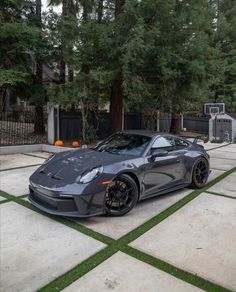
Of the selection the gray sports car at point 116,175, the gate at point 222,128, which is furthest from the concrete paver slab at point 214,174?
the gate at point 222,128

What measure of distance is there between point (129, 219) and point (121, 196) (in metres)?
0.33

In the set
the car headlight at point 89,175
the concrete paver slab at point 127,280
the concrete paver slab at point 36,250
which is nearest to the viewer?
the concrete paver slab at point 127,280

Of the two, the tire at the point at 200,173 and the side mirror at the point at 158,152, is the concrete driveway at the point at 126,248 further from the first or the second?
the side mirror at the point at 158,152

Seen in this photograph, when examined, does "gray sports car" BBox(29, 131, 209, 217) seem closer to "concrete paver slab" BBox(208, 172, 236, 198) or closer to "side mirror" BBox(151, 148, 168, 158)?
"side mirror" BBox(151, 148, 168, 158)

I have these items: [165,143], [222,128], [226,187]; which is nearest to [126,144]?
[165,143]

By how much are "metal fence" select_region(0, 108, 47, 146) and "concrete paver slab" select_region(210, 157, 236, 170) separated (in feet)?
19.4

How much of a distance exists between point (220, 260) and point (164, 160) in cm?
206

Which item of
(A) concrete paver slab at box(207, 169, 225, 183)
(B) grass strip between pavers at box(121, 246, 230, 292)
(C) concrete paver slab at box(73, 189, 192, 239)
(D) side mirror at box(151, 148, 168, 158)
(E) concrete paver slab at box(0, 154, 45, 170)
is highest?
(D) side mirror at box(151, 148, 168, 158)

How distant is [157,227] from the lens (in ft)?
12.3

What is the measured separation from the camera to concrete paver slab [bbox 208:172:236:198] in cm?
534

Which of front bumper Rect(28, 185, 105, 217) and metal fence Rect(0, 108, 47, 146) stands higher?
metal fence Rect(0, 108, 47, 146)

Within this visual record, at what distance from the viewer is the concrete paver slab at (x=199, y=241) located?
280 cm

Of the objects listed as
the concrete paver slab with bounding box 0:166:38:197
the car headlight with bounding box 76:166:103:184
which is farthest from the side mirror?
the concrete paver slab with bounding box 0:166:38:197

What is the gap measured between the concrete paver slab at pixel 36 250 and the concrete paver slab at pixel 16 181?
1.14m
